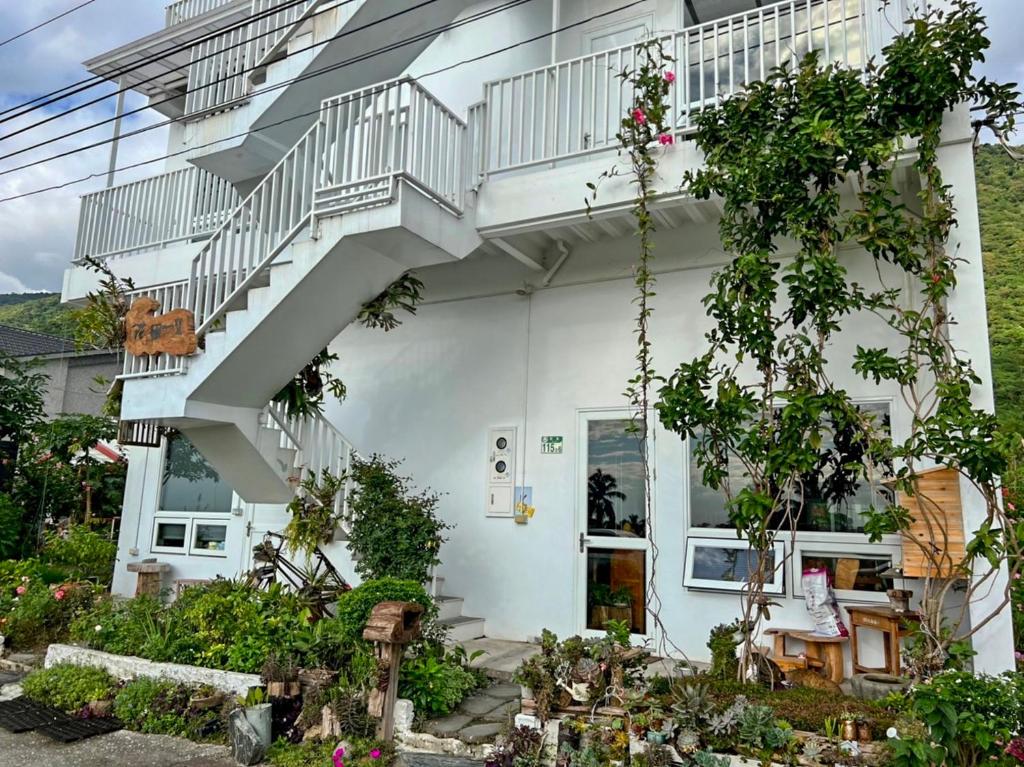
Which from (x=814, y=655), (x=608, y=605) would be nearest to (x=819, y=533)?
(x=814, y=655)

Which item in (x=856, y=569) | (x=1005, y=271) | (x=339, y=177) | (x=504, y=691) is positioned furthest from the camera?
(x=1005, y=271)

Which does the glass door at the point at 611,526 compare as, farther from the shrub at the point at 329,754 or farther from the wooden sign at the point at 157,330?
the wooden sign at the point at 157,330

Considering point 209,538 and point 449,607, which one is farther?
point 209,538

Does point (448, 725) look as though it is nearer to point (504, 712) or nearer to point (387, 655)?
point (504, 712)

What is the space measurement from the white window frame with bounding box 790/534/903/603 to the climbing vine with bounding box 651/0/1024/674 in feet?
1.44

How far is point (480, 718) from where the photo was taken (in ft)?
13.8

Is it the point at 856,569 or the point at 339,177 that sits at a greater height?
the point at 339,177

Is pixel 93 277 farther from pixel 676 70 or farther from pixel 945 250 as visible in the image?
pixel 945 250

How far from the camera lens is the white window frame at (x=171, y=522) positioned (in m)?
8.20

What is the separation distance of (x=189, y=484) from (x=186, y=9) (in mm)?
7086

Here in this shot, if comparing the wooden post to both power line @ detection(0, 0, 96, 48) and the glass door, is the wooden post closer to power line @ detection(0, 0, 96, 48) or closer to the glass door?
the glass door

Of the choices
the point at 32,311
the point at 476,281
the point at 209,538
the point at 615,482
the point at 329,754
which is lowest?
the point at 329,754

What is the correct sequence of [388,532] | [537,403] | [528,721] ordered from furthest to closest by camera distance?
[537,403] → [388,532] → [528,721]

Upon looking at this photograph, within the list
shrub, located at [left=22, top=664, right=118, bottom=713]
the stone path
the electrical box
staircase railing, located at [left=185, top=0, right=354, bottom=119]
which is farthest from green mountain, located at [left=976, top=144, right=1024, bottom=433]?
shrub, located at [left=22, top=664, right=118, bottom=713]
